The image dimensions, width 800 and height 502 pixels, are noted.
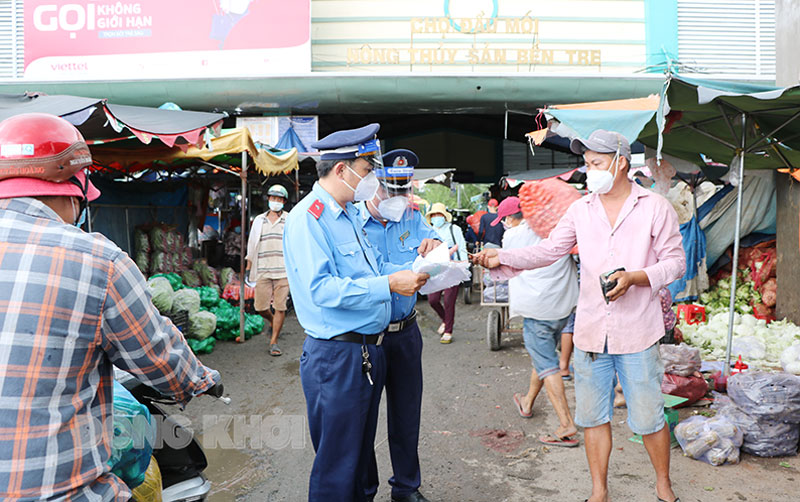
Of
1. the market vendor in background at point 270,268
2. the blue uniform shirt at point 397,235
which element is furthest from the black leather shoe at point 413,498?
the market vendor in background at point 270,268

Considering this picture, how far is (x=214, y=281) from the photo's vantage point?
10.4m

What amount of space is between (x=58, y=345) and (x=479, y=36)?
12619 mm

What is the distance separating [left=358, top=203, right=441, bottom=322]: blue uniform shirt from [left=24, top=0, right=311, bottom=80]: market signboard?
351 inches

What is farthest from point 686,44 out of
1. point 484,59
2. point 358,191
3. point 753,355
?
point 358,191

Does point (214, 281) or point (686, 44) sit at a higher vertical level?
point (686, 44)

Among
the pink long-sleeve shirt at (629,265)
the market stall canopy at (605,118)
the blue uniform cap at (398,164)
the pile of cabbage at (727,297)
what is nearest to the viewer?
the pink long-sleeve shirt at (629,265)

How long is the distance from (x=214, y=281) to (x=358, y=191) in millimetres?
8130

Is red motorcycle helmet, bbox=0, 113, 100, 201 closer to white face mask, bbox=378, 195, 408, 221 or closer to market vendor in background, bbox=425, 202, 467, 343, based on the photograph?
white face mask, bbox=378, 195, 408, 221

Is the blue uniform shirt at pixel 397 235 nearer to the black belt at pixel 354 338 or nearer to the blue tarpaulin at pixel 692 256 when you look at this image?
the black belt at pixel 354 338

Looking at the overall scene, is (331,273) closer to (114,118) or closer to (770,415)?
(770,415)

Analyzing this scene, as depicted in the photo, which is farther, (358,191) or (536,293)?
(536,293)

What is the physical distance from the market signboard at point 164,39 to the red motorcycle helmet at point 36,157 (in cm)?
1092

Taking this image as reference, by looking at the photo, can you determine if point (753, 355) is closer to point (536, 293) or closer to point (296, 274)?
point (536, 293)

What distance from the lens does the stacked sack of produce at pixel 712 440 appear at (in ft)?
13.6
